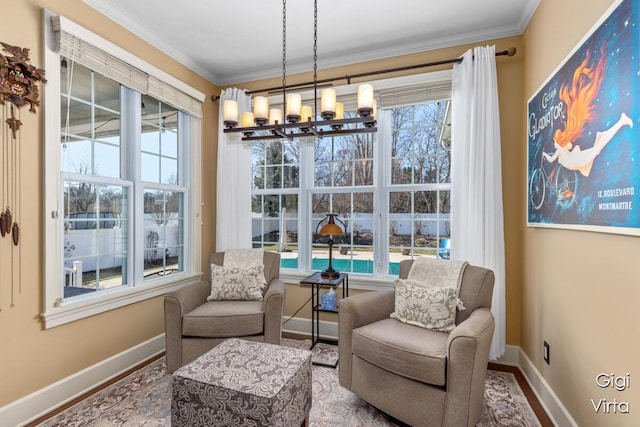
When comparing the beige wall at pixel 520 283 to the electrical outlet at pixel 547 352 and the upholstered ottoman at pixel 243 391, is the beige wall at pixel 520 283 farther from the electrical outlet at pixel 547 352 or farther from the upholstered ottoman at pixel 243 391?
the upholstered ottoman at pixel 243 391

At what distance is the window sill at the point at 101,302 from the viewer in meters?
2.05

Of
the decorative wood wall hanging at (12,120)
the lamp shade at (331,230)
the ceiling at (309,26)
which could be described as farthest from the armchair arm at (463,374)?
the decorative wood wall hanging at (12,120)

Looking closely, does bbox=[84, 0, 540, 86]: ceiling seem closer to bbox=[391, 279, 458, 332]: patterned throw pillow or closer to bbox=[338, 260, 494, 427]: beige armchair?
bbox=[338, 260, 494, 427]: beige armchair

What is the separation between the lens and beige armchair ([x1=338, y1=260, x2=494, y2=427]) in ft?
5.35

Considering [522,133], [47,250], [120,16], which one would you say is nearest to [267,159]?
[120,16]

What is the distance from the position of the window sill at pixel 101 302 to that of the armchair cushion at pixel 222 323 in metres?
0.57

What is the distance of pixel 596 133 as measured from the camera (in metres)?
1.48

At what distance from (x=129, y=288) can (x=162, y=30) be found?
7.18ft

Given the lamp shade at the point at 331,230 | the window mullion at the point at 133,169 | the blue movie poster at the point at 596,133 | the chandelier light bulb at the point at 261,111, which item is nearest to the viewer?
the blue movie poster at the point at 596,133

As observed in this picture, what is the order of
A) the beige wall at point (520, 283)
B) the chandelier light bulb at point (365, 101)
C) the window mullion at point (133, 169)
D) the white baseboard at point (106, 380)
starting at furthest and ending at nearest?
the window mullion at point (133, 169), the white baseboard at point (106, 380), the chandelier light bulb at point (365, 101), the beige wall at point (520, 283)

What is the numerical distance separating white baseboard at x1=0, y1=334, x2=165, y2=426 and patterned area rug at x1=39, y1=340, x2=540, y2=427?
104 mm

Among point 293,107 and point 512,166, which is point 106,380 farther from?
point 512,166

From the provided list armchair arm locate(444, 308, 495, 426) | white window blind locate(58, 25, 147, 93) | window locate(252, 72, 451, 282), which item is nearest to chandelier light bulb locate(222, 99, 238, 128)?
window locate(252, 72, 451, 282)

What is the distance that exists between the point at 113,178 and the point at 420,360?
259 centimetres
